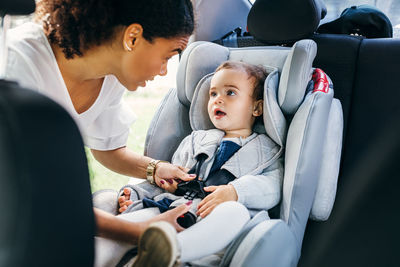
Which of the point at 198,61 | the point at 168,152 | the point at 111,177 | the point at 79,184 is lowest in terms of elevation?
the point at 111,177

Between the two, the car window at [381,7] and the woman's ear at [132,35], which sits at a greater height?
the woman's ear at [132,35]

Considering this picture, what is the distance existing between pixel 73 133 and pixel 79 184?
8 centimetres

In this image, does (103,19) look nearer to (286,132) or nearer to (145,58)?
(145,58)

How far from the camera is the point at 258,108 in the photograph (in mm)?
1609

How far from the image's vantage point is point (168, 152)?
1718mm

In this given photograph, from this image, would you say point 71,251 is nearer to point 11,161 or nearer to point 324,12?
point 11,161

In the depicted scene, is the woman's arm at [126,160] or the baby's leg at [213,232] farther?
the woman's arm at [126,160]

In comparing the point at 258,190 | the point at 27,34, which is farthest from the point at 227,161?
the point at 27,34

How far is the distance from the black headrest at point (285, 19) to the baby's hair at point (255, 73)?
142 millimetres

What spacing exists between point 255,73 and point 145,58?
624 mm

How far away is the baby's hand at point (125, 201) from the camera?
1.40m

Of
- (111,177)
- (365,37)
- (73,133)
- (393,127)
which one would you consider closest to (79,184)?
(73,133)

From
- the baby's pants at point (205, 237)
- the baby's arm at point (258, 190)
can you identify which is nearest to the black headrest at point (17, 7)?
the baby's pants at point (205, 237)

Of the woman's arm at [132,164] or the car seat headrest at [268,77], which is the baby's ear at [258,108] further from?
the woman's arm at [132,164]
